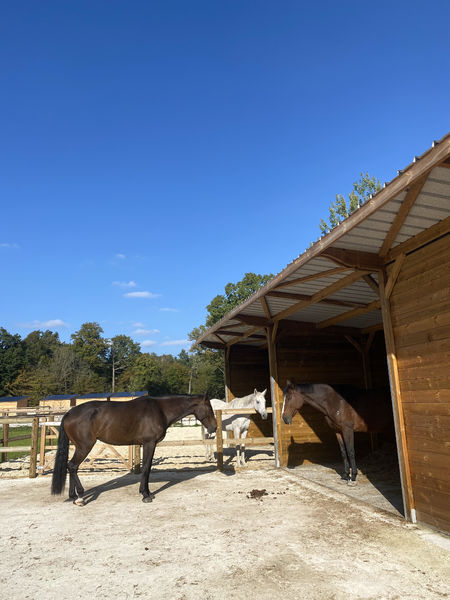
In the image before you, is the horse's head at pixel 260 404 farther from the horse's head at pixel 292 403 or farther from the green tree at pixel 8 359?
the green tree at pixel 8 359

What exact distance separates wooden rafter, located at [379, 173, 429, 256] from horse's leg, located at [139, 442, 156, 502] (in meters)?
4.78

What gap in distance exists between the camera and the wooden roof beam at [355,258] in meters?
5.00

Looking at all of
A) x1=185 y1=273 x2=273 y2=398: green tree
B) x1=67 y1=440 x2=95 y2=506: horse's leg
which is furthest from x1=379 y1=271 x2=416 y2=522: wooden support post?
x1=185 y1=273 x2=273 y2=398: green tree

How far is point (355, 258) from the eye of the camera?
5.07 m

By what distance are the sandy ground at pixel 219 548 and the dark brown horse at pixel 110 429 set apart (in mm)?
404

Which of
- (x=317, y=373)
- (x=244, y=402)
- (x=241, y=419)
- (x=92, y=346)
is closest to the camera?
(x=317, y=373)

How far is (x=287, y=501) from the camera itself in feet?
19.2

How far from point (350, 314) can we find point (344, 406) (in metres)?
1.84

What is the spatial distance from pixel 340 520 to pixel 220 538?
1565 millimetres

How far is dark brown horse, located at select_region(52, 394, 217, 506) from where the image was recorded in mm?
6348

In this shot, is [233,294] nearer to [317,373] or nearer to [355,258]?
[317,373]

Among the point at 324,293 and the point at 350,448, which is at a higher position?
the point at 324,293

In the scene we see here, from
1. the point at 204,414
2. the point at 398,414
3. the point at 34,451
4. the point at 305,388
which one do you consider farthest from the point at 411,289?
the point at 34,451

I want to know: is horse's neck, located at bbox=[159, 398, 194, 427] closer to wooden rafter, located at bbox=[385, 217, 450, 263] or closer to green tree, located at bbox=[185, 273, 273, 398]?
wooden rafter, located at bbox=[385, 217, 450, 263]
